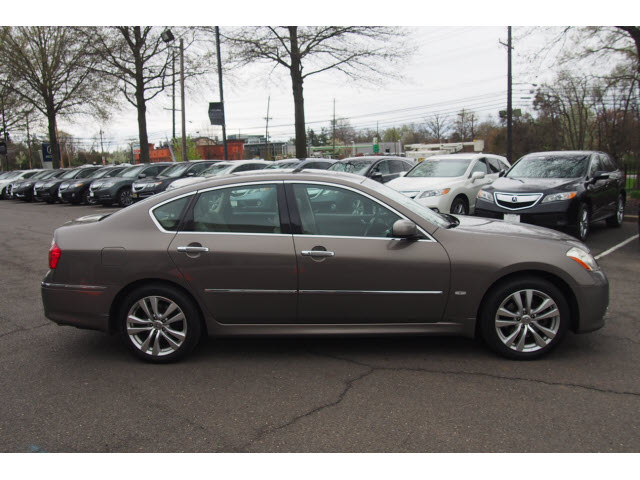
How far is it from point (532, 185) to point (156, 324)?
24.3ft

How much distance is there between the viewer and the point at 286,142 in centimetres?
12850

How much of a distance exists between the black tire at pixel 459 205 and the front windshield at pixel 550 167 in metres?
1.30

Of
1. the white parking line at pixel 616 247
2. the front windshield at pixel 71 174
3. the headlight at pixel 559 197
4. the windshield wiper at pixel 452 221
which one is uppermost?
the front windshield at pixel 71 174

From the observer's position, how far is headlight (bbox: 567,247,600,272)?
4.16m

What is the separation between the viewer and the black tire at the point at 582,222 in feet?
29.5

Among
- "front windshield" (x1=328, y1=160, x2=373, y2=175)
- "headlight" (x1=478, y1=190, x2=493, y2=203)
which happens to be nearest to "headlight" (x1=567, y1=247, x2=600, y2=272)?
"headlight" (x1=478, y1=190, x2=493, y2=203)

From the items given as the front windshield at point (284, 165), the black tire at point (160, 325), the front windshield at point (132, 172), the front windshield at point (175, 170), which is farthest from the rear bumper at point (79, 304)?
the front windshield at point (132, 172)

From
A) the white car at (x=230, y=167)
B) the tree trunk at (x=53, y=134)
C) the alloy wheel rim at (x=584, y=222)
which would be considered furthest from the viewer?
the tree trunk at (x=53, y=134)

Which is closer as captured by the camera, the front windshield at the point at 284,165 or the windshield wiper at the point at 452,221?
the windshield wiper at the point at 452,221

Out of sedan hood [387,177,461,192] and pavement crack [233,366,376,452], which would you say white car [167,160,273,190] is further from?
pavement crack [233,366,376,452]

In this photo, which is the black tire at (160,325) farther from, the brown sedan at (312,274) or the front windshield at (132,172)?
the front windshield at (132,172)

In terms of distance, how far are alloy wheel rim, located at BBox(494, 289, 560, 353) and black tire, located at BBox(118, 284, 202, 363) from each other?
245 cm

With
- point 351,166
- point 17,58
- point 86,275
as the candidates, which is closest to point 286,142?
point 17,58

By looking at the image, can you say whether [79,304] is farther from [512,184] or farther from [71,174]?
[71,174]
